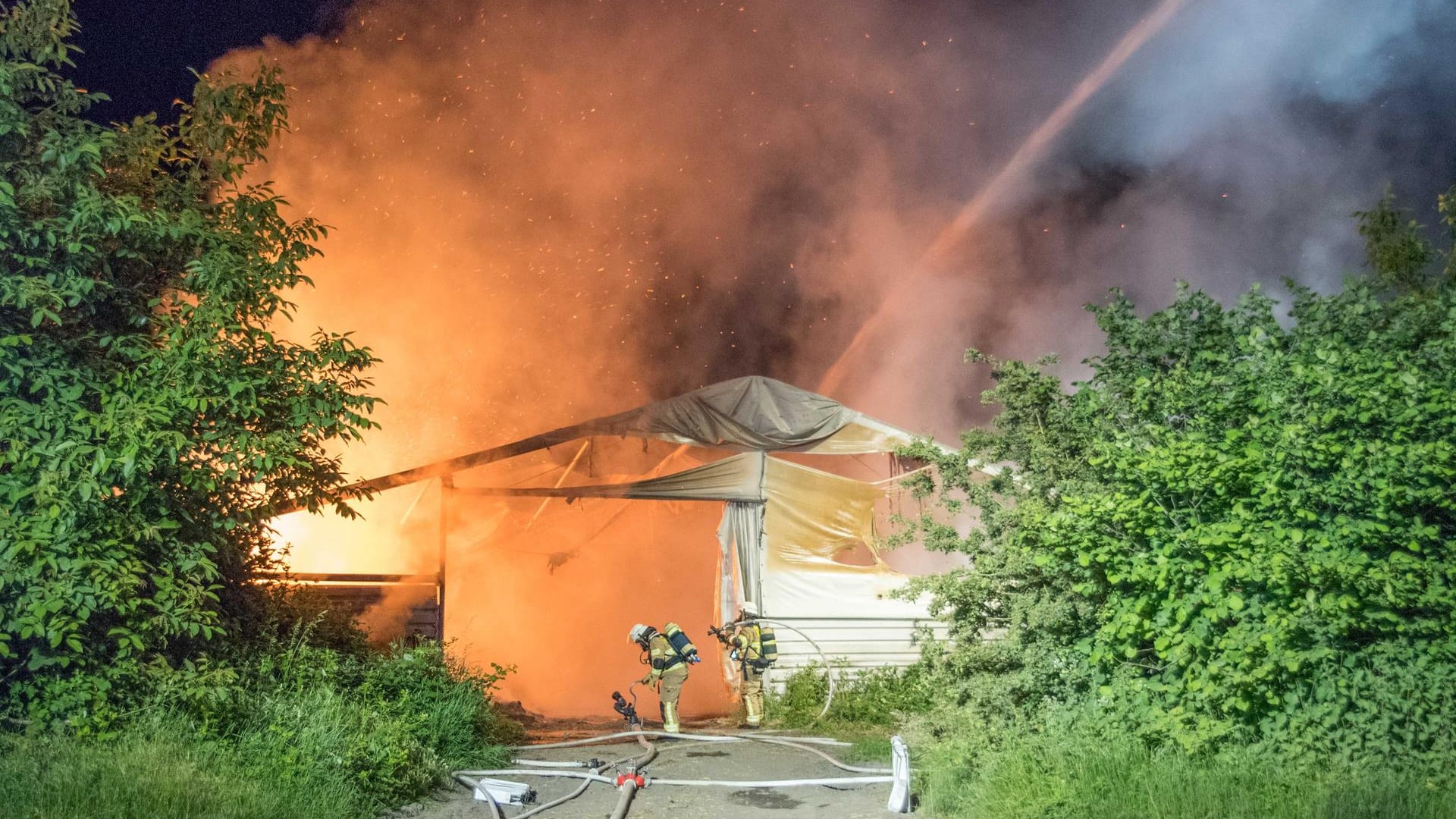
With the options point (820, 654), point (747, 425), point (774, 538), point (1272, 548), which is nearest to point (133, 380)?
point (1272, 548)

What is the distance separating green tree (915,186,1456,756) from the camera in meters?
5.69

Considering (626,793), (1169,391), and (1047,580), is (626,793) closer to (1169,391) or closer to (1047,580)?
(1047,580)

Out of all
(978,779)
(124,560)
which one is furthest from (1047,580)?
(124,560)

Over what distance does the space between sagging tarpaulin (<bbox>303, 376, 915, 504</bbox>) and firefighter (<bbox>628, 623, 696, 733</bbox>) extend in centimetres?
317

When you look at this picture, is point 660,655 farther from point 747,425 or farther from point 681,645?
point 747,425

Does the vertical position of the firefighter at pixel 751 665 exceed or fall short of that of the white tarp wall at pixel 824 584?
it falls short

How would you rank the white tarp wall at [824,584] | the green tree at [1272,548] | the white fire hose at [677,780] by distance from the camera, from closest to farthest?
the green tree at [1272,548]
the white fire hose at [677,780]
the white tarp wall at [824,584]

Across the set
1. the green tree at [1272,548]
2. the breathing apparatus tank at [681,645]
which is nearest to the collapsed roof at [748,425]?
the breathing apparatus tank at [681,645]

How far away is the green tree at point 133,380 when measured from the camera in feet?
21.9

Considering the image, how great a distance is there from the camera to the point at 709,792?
8.71 metres

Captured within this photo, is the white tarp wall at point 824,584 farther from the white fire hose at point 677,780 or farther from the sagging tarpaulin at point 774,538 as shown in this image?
the white fire hose at point 677,780

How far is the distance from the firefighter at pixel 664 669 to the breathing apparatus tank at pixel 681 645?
52mm

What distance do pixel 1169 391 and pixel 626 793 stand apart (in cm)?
547

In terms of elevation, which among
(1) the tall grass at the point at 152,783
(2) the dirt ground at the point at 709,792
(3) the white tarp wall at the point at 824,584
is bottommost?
(2) the dirt ground at the point at 709,792
